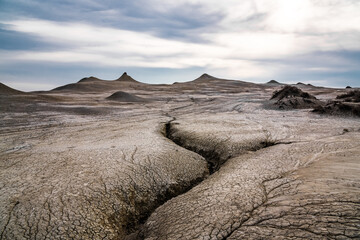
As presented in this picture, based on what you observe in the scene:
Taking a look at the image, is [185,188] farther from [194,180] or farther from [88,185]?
[88,185]

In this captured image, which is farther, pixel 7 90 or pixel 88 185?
pixel 7 90

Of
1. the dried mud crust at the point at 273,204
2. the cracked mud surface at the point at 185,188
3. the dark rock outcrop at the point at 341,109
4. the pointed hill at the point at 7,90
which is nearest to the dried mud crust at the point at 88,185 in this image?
the cracked mud surface at the point at 185,188

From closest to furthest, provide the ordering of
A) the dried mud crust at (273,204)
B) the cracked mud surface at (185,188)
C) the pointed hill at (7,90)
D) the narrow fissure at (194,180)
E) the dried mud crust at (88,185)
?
the dried mud crust at (273,204)
the cracked mud surface at (185,188)
the dried mud crust at (88,185)
the narrow fissure at (194,180)
the pointed hill at (7,90)

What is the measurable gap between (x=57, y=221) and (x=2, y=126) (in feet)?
15.7

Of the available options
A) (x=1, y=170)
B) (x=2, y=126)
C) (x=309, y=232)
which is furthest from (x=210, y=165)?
(x=2, y=126)

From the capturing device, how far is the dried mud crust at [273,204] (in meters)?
1.35

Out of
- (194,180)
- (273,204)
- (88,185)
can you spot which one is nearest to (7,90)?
(88,185)

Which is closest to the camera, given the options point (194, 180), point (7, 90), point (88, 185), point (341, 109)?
point (88, 185)

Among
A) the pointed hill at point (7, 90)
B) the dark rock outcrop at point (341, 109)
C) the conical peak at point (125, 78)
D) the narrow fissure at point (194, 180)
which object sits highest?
the conical peak at point (125, 78)

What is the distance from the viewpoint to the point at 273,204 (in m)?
1.64

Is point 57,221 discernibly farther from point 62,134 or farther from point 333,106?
point 333,106

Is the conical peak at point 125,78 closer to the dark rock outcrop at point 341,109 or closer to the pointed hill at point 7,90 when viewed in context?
the pointed hill at point 7,90

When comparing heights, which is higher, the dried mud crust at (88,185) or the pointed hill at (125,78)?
the pointed hill at (125,78)

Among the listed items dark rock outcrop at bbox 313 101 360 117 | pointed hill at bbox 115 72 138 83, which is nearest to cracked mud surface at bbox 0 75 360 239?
dark rock outcrop at bbox 313 101 360 117
